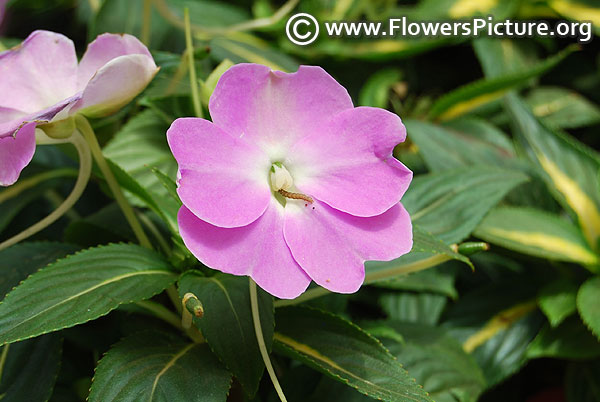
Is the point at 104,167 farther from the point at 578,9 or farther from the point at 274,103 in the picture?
the point at 578,9

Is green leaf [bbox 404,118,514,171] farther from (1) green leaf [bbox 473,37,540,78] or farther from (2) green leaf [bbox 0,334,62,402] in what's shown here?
(2) green leaf [bbox 0,334,62,402]

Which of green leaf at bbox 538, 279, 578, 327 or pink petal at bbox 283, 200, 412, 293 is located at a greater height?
pink petal at bbox 283, 200, 412, 293

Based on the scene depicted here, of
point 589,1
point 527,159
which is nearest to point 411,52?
point 527,159

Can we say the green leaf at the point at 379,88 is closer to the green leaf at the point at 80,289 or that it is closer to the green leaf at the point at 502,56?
the green leaf at the point at 502,56

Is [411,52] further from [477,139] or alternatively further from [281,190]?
[281,190]

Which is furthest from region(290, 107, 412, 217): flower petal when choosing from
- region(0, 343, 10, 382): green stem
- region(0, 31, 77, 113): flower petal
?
region(0, 343, 10, 382): green stem

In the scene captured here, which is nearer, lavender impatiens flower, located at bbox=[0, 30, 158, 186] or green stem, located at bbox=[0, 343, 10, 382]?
lavender impatiens flower, located at bbox=[0, 30, 158, 186]

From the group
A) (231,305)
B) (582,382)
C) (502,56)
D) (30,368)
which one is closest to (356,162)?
(231,305)
